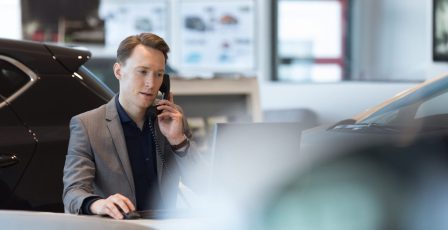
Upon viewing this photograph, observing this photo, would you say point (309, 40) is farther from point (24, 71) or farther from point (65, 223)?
point (65, 223)

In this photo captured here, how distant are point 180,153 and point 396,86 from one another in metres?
8.00

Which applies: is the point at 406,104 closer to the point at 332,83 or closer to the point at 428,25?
the point at 428,25

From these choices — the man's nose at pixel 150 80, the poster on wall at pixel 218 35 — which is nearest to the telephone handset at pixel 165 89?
the man's nose at pixel 150 80

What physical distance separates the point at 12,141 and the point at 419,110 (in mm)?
1564

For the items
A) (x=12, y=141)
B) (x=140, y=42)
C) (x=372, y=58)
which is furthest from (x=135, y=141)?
(x=372, y=58)

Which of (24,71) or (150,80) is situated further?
(24,71)

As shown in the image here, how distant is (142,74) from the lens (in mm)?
2787

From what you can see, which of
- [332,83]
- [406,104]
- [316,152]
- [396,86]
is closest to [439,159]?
[316,152]

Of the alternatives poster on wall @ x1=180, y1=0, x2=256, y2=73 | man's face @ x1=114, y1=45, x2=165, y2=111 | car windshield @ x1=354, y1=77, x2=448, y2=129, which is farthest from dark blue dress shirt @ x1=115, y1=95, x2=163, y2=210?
poster on wall @ x1=180, y1=0, x2=256, y2=73

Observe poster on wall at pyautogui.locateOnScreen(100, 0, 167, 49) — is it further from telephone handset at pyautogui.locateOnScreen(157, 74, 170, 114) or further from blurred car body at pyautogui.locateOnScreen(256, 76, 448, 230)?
blurred car body at pyautogui.locateOnScreen(256, 76, 448, 230)

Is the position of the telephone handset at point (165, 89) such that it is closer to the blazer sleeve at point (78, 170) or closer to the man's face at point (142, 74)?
the man's face at point (142, 74)

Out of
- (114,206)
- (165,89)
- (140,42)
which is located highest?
(140,42)

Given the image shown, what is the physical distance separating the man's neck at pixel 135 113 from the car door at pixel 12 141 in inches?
28.9

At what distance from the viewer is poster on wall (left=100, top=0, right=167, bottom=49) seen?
1336cm
